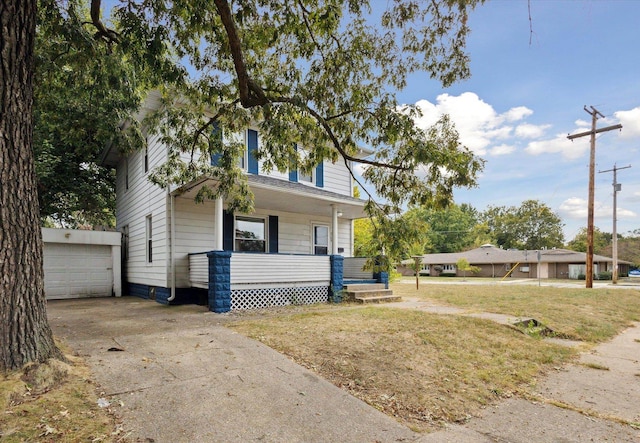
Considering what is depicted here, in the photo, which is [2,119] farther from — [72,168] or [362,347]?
[72,168]

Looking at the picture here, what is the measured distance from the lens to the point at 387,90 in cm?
614

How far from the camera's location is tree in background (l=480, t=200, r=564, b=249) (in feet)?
186

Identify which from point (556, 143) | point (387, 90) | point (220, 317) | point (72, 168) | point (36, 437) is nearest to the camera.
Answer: point (36, 437)

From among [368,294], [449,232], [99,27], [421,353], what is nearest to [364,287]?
[368,294]

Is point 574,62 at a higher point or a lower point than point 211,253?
higher

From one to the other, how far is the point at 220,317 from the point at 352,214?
23.6 feet

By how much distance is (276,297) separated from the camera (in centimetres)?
1014

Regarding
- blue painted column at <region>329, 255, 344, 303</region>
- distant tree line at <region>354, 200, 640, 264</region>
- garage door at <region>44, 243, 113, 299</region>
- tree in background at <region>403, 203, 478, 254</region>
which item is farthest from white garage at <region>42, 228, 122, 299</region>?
tree in background at <region>403, 203, 478, 254</region>

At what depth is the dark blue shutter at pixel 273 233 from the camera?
12.3m

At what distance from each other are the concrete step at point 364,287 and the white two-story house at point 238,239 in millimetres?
535

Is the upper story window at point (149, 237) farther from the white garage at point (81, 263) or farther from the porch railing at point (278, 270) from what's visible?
the porch railing at point (278, 270)

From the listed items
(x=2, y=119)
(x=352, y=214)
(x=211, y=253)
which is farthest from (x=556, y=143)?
(x=2, y=119)

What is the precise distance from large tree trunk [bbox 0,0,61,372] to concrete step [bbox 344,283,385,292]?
28.5ft

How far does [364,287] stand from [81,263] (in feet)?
32.7
